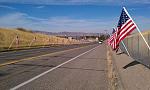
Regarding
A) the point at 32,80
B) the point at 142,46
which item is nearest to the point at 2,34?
the point at 142,46

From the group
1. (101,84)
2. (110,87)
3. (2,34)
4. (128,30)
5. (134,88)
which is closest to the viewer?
(134,88)

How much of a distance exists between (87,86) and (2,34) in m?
85.0

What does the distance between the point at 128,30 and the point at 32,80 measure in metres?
6.83

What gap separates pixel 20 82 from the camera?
37.2ft

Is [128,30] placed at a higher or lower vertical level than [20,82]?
higher

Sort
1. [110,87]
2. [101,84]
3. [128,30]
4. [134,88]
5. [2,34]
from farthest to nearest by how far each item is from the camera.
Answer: [2,34], [128,30], [101,84], [110,87], [134,88]

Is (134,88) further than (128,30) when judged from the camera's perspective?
No

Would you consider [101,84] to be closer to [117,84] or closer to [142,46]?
[117,84]

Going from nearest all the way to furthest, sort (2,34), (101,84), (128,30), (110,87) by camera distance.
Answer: (110,87) < (101,84) < (128,30) < (2,34)

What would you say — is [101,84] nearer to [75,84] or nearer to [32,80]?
[75,84]

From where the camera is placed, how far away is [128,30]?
55.5ft

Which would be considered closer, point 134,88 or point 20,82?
point 134,88

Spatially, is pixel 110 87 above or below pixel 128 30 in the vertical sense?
below

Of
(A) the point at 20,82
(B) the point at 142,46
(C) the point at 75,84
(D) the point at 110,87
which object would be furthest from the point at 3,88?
(B) the point at 142,46
